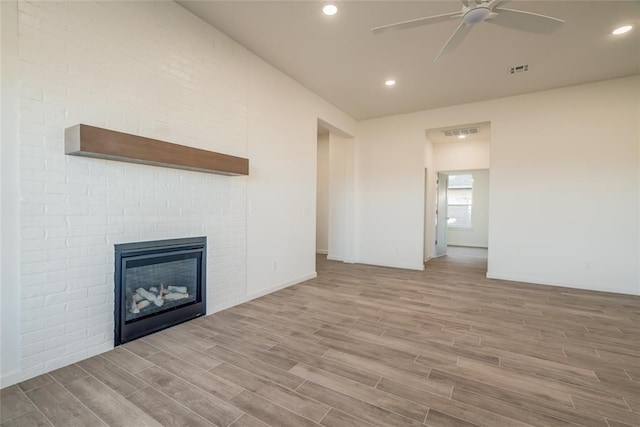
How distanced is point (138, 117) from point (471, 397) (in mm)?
3514

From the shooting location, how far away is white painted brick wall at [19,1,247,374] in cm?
207

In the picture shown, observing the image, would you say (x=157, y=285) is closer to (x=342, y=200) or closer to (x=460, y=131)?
(x=342, y=200)

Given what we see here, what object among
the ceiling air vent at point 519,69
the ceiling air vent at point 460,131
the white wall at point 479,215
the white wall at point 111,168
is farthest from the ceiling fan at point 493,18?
the white wall at point 479,215

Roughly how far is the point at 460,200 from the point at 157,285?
10391 mm

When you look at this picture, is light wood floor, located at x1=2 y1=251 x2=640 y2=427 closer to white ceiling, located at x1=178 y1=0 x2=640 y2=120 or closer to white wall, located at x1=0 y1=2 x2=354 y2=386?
white wall, located at x1=0 y1=2 x2=354 y2=386

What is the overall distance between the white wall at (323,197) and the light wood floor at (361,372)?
456cm

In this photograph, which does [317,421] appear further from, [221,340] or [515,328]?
[515,328]

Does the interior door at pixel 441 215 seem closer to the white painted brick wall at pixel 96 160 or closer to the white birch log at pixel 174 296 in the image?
the white painted brick wall at pixel 96 160

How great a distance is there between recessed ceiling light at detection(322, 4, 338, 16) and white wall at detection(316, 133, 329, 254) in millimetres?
5198

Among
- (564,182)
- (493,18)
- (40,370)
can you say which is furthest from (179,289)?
(564,182)

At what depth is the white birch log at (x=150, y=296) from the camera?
107 inches

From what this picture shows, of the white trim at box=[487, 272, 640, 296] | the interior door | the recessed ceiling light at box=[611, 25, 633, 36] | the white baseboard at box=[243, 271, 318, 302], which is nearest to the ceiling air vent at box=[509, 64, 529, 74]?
the recessed ceiling light at box=[611, 25, 633, 36]

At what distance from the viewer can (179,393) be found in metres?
1.93

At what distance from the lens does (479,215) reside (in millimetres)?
10117
